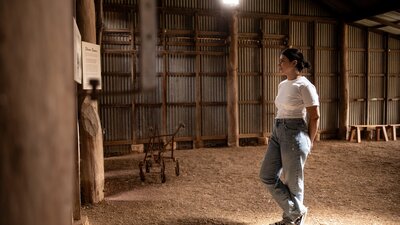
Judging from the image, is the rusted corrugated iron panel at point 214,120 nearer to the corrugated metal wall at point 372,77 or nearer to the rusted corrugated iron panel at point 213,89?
the rusted corrugated iron panel at point 213,89

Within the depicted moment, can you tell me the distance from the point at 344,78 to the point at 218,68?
13.4 feet

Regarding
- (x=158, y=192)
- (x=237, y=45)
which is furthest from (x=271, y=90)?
(x=158, y=192)

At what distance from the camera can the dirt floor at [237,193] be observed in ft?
13.2

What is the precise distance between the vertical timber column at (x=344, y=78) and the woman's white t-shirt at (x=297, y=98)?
26.5 ft

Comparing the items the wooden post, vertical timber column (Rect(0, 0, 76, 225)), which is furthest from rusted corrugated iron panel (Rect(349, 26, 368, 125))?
vertical timber column (Rect(0, 0, 76, 225))

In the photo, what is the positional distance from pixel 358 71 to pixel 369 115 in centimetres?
151

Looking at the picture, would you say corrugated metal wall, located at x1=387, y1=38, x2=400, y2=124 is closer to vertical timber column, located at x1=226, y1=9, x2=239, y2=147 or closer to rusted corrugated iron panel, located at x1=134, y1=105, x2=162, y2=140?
vertical timber column, located at x1=226, y1=9, x2=239, y2=147

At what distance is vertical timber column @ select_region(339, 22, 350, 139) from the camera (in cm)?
1053

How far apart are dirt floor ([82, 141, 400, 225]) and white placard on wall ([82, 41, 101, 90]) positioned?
1637 millimetres

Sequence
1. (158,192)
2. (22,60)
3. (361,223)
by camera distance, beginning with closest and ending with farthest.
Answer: (22,60) → (361,223) → (158,192)

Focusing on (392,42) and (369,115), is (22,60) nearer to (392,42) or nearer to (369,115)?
(369,115)

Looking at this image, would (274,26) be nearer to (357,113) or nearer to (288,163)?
(357,113)

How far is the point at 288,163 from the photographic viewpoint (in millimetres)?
3244

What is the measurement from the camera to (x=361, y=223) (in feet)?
12.4
